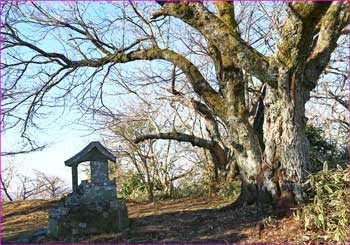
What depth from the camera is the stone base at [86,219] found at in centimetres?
629

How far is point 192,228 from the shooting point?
6254 millimetres

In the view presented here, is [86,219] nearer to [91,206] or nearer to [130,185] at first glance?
[91,206]

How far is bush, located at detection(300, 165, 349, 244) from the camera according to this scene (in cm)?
517

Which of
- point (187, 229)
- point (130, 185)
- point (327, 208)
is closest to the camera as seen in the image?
point (327, 208)

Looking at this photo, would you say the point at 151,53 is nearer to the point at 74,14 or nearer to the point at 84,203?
the point at 74,14

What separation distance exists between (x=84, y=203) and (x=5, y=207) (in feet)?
17.3

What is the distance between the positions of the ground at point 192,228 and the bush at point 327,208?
0.71 ft

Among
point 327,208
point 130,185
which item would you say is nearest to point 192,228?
point 327,208

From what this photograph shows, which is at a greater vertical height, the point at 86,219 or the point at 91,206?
the point at 91,206

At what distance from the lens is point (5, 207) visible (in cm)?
1062

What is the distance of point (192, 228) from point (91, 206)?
1.65 m

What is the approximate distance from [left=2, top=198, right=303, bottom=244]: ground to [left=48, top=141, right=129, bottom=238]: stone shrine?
17 cm

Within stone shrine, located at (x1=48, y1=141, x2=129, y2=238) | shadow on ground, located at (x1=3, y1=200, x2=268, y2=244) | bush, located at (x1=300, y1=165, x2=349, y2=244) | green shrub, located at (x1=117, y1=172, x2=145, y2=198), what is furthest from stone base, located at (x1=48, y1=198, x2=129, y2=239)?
green shrub, located at (x1=117, y1=172, x2=145, y2=198)

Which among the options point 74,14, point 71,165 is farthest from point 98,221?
point 74,14
